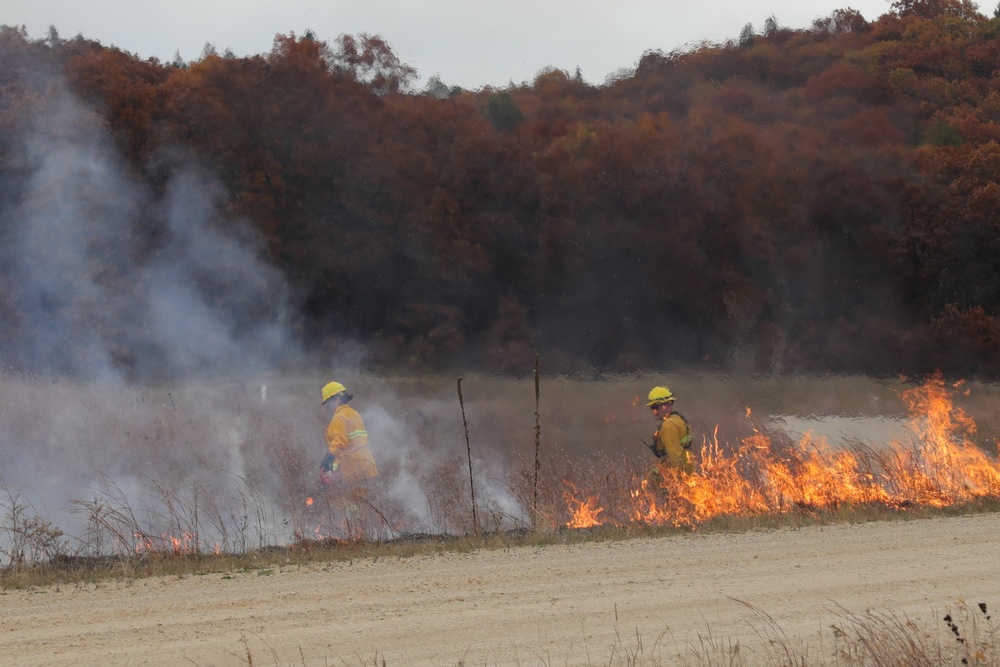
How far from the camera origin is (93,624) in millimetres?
8438

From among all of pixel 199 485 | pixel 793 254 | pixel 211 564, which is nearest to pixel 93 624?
pixel 211 564

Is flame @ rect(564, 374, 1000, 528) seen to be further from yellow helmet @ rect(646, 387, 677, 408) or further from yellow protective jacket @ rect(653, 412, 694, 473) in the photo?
yellow helmet @ rect(646, 387, 677, 408)

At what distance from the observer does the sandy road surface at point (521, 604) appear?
7.70m

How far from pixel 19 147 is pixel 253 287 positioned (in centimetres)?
508

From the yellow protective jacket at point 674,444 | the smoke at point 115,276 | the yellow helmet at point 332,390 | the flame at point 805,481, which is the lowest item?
the flame at point 805,481

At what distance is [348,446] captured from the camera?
1212 cm

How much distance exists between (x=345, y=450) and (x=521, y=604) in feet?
12.9

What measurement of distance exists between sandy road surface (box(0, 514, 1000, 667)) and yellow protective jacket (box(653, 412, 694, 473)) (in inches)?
53.3

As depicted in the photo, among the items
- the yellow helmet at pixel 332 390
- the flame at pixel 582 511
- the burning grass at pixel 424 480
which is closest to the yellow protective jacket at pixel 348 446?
the yellow helmet at pixel 332 390

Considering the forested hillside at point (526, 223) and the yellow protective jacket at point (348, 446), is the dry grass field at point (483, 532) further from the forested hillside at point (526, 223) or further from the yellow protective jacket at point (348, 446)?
the forested hillside at point (526, 223)

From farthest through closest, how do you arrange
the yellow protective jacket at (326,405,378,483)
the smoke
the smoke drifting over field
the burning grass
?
the smoke, the smoke drifting over field, the yellow protective jacket at (326,405,378,483), the burning grass

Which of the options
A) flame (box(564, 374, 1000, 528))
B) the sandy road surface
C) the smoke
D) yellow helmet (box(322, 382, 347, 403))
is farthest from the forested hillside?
the sandy road surface

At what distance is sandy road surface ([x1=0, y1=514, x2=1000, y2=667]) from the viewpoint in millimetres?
7703

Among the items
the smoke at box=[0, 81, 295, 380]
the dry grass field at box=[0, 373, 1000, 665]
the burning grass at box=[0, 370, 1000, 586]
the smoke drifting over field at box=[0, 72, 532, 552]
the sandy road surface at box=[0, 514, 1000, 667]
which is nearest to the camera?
the sandy road surface at box=[0, 514, 1000, 667]
